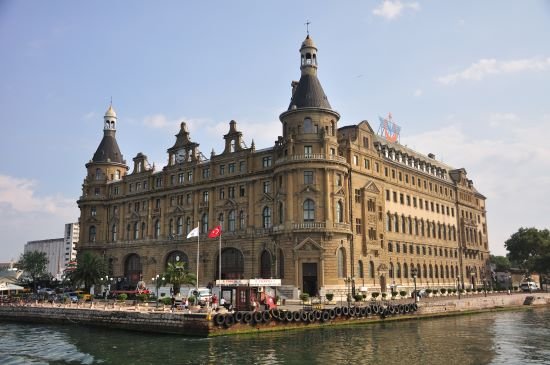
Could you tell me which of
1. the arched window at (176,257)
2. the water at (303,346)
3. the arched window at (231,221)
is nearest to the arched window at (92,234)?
the arched window at (176,257)

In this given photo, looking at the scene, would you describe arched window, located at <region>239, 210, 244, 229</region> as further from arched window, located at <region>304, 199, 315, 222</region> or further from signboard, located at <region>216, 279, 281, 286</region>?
signboard, located at <region>216, 279, 281, 286</region>

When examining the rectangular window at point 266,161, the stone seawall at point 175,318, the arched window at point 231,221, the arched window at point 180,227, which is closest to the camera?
the stone seawall at point 175,318

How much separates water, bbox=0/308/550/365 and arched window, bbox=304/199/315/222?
22.2m

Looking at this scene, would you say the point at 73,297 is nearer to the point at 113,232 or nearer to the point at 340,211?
the point at 113,232

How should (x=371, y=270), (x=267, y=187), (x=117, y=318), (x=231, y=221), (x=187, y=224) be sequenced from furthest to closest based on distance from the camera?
(x=187, y=224), (x=231, y=221), (x=371, y=270), (x=267, y=187), (x=117, y=318)

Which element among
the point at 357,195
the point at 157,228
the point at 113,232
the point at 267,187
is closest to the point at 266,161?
the point at 267,187

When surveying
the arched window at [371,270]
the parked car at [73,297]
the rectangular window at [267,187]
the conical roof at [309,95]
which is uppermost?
the conical roof at [309,95]

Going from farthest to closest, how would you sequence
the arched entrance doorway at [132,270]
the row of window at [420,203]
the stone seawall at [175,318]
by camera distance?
the arched entrance doorway at [132,270], the row of window at [420,203], the stone seawall at [175,318]

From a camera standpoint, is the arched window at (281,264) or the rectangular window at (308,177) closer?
the arched window at (281,264)

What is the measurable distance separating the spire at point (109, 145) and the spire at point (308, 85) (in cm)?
5069

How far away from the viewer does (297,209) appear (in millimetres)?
77062

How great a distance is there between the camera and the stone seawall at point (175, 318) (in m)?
49.3

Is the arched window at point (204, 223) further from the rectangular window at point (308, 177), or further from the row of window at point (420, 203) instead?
the row of window at point (420, 203)

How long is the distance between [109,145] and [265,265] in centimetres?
5321
